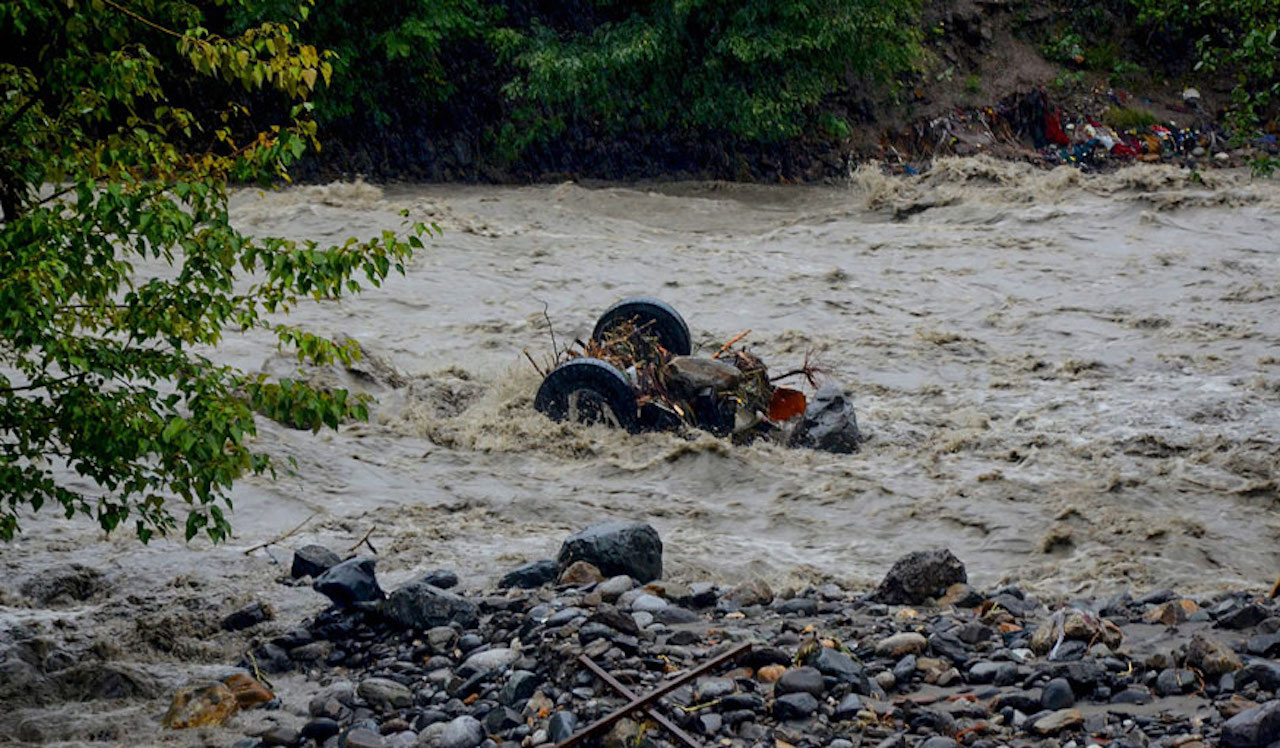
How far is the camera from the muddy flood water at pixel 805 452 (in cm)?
755

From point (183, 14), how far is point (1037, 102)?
19012mm

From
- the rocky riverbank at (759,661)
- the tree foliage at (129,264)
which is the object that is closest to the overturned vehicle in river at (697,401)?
the rocky riverbank at (759,661)

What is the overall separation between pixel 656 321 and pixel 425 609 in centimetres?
600

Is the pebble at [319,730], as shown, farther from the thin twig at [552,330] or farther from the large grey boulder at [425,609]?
the thin twig at [552,330]

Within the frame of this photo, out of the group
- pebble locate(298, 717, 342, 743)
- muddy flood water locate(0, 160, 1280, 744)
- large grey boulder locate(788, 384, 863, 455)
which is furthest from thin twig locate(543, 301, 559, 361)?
pebble locate(298, 717, 342, 743)

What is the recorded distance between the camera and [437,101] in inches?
874

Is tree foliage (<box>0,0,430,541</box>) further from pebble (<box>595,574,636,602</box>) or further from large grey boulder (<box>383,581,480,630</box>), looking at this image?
pebble (<box>595,574,636,602</box>)

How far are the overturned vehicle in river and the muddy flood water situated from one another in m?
0.21

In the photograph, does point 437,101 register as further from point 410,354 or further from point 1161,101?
point 1161,101

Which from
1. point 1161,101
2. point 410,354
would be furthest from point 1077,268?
point 1161,101

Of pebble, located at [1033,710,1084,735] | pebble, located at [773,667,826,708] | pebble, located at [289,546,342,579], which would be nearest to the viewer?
pebble, located at [1033,710,1084,735]

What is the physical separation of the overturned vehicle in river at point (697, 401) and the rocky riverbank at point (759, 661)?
3.50 meters

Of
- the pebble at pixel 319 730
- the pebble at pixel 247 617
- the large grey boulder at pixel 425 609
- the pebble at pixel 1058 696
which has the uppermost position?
the pebble at pixel 1058 696

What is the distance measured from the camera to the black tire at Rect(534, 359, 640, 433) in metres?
10.7
